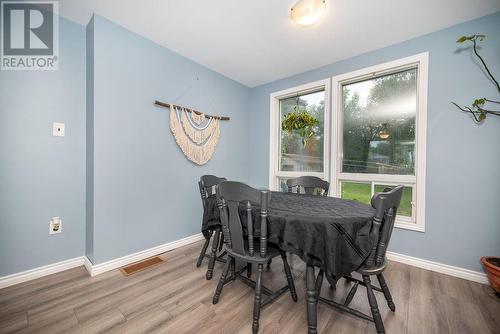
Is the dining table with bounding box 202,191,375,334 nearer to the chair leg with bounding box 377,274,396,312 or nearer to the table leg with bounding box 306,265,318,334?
the table leg with bounding box 306,265,318,334

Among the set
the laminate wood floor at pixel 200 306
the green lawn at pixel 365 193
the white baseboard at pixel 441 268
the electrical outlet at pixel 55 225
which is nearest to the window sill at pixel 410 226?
the green lawn at pixel 365 193

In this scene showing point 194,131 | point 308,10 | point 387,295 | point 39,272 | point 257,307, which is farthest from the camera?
point 194,131

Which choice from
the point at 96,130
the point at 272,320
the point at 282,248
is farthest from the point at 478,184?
the point at 96,130

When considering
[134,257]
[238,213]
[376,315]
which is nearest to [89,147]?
[134,257]

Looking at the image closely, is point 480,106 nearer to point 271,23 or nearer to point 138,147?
point 271,23

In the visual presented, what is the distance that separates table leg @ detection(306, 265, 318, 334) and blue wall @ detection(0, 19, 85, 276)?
2329mm

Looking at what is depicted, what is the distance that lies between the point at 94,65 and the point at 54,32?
506mm

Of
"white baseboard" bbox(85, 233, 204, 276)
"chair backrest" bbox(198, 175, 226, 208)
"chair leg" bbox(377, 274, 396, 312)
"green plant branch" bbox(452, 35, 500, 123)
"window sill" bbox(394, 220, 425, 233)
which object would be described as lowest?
"white baseboard" bbox(85, 233, 204, 276)

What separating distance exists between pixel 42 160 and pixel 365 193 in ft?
11.7

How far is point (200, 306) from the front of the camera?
5.21ft

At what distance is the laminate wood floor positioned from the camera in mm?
1385

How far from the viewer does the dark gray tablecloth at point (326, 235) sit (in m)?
1.24

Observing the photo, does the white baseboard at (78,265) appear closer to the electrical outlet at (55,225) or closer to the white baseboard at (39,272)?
the white baseboard at (39,272)

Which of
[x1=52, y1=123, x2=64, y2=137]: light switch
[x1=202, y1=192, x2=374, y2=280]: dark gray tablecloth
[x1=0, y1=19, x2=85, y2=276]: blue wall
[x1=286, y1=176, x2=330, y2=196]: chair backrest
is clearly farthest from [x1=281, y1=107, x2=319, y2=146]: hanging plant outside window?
[x1=52, y1=123, x2=64, y2=137]: light switch
